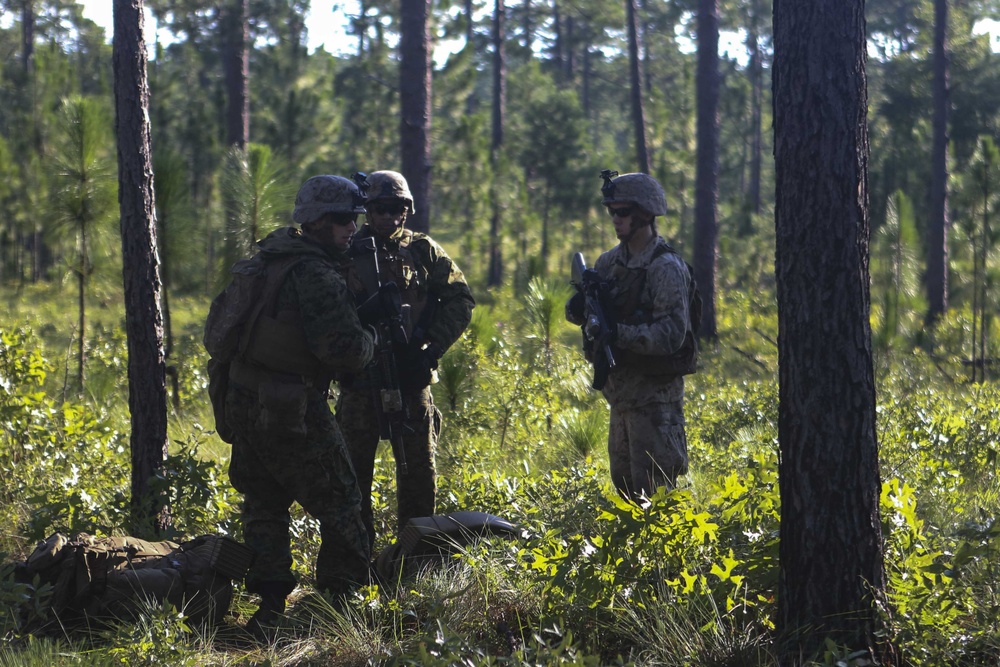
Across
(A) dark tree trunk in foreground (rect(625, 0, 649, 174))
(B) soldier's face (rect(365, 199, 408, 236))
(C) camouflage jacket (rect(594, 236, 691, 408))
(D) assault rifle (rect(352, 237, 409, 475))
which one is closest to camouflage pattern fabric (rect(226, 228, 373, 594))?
(D) assault rifle (rect(352, 237, 409, 475))

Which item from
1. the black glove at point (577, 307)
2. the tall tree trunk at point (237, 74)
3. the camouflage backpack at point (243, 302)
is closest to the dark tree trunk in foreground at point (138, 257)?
the camouflage backpack at point (243, 302)

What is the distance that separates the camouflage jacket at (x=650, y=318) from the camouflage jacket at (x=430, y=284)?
0.78 metres

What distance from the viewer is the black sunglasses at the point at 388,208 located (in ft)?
16.4

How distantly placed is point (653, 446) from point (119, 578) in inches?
Answer: 99.0

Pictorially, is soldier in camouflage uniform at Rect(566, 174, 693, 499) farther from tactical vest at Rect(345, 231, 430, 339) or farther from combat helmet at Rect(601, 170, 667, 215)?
tactical vest at Rect(345, 231, 430, 339)

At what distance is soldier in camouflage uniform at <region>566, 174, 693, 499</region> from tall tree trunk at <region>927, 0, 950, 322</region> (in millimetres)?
13887

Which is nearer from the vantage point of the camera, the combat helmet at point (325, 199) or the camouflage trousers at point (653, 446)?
the combat helmet at point (325, 199)

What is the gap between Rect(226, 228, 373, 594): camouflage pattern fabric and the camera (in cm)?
420

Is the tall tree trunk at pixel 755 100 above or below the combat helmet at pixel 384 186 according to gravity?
above

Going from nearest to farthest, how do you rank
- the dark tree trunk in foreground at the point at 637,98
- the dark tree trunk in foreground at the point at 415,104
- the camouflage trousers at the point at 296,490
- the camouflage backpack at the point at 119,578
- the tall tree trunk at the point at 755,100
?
the camouflage backpack at the point at 119,578 < the camouflage trousers at the point at 296,490 < the dark tree trunk in foreground at the point at 415,104 < the dark tree trunk in foreground at the point at 637,98 < the tall tree trunk at the point at 755,100

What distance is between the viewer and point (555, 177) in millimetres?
26109

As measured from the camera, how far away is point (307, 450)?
4.32 m

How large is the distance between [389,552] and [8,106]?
1207 inches

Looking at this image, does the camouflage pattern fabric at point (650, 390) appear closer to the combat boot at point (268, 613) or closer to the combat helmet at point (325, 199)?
the combat helmet at point (325, 199)
